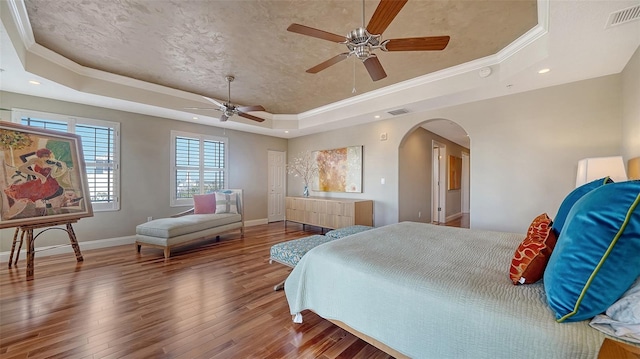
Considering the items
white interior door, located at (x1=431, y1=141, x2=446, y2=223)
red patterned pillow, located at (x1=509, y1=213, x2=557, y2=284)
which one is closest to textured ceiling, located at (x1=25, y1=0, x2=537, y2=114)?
red patterned pillow, located at (x1=509, y1=213, x2=557, y2=284)

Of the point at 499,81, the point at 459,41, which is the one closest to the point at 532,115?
the point at 499,81

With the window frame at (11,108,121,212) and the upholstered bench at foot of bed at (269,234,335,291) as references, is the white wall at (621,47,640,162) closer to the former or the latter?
the upholstered bench at foot of bed at (269,234,335,291)

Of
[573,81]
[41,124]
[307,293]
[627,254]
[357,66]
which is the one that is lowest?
[307,293]

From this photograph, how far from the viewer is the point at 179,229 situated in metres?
3.71

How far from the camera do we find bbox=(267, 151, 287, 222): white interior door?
22.0 ft

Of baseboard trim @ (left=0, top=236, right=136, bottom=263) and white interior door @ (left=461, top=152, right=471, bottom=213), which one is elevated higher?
white interior door @ (left=461, top=152, right=471, bottom=213)

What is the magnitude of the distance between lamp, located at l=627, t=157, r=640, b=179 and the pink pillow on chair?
568 centimetres

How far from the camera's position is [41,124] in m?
3.73

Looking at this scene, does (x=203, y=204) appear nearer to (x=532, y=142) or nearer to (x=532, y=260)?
(x=532, y=260)

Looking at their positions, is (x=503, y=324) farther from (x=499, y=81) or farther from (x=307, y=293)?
(x=499, y=81)

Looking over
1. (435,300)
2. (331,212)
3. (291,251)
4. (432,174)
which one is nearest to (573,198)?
(435,300)

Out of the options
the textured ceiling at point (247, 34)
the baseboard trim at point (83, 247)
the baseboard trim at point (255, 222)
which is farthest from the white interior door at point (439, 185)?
the baseboard trim at point (83, 247)

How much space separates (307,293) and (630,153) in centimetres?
353

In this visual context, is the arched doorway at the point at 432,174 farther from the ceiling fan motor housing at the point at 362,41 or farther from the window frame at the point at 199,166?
the window frame at the point at 199,166
